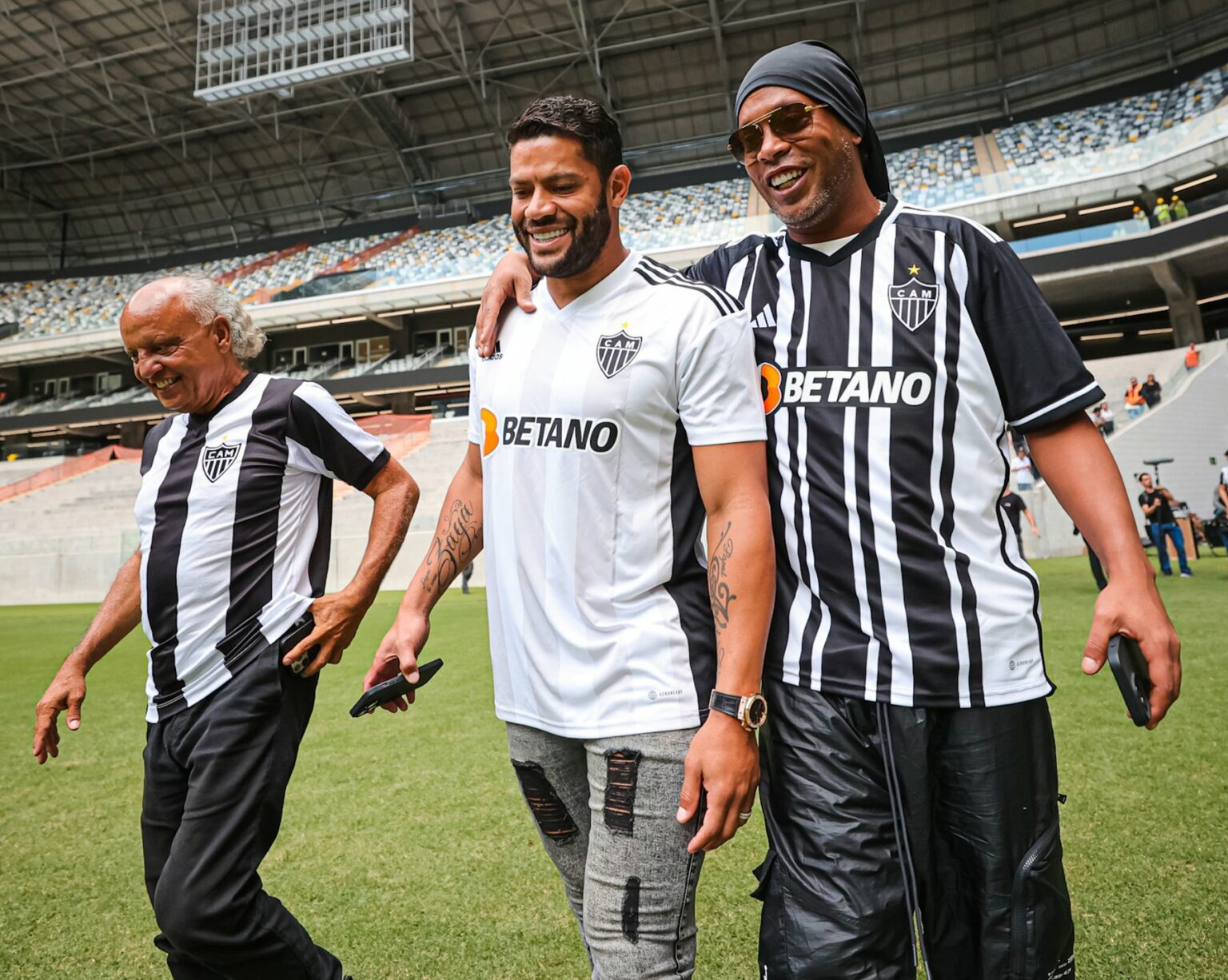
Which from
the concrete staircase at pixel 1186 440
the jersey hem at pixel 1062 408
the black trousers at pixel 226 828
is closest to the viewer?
the jersey hem at pixel 1062 408

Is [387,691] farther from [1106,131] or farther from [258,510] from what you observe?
[1106,131]

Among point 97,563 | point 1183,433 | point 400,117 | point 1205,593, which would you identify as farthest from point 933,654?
point 400,117

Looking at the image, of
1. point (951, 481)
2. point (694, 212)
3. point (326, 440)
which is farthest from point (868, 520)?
point (694, 212)

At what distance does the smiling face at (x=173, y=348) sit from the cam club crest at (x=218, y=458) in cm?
14

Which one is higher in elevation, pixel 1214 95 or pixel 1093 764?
pixel 1214 95

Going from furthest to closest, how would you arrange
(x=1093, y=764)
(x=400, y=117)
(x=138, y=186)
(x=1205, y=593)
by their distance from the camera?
1. (x=138, y=186)
2. (x=400, y=117)
3. (x=1205, y=593)
4. (x=1093, y=764)

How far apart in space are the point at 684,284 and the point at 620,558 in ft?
1.89

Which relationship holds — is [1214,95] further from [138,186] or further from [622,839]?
[138,186]

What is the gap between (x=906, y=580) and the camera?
1.66m

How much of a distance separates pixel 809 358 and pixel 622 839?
100 centimetres

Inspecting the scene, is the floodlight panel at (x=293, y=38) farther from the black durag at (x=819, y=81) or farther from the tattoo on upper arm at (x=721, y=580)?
the tattoo on upper arm at (x=721, y=580)

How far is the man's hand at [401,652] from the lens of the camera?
74.5 inches

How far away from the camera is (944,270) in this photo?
1743 millimetres

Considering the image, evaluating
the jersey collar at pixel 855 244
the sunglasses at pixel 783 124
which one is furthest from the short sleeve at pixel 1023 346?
the sunglasses at pixel 783 124
